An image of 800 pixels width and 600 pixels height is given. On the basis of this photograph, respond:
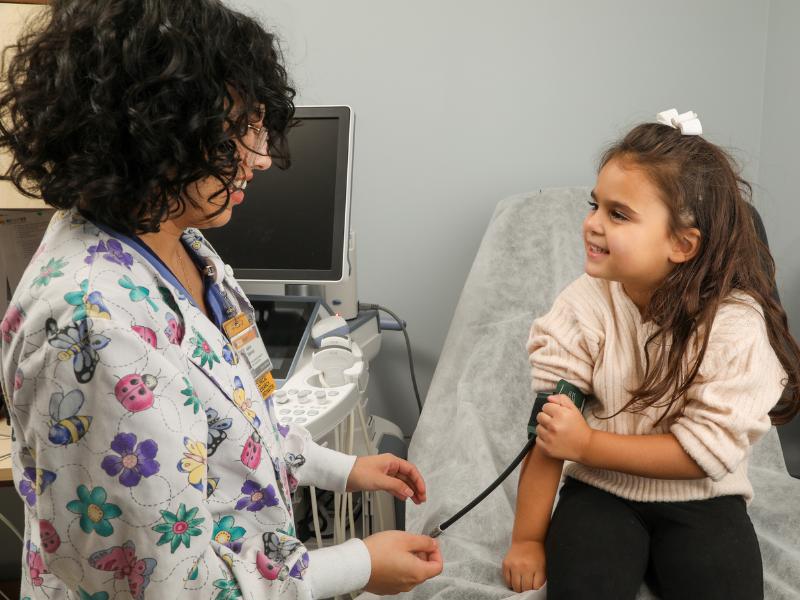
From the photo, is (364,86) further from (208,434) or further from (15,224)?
(208,434)

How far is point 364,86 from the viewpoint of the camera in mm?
1938

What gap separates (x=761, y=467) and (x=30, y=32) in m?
1.50

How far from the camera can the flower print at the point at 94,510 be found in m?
0.62

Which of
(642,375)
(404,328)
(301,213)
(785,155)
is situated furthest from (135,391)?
(785,155)

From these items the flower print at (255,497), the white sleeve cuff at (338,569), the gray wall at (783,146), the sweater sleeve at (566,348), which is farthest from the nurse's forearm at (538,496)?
the gray wall at (783,146)

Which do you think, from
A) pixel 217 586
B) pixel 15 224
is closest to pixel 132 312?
pixel 217 586

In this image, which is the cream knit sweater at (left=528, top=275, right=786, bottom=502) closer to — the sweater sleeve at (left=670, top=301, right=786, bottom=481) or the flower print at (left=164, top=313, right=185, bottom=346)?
the sweater sleeve at (left=670, top=301, right=786, bottom=481)

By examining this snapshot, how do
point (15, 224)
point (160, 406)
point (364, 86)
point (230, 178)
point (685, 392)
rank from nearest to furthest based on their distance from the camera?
point (160, 406)
point (230, 178)
point (685, 392)
point (15, 224)
point (364, 86)

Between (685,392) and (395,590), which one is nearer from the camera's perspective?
(395,590)

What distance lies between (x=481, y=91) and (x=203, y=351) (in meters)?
1.45

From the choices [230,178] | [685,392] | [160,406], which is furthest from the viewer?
Result: [685,392]

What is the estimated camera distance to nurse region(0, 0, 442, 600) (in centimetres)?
61

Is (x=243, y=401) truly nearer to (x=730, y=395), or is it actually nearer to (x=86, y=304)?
(x=86, y=304)

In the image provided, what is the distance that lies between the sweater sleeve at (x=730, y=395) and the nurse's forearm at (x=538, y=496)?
0.21 m
